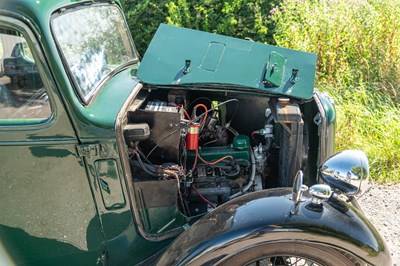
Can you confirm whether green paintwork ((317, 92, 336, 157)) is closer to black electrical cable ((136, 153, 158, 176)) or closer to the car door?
black electrical cable ((136, 153, 158, 176))

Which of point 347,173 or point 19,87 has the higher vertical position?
point 19,87

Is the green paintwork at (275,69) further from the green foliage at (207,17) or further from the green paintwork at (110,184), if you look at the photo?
the green foliage at (207,17)

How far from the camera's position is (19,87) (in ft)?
7.29

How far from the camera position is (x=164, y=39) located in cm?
289

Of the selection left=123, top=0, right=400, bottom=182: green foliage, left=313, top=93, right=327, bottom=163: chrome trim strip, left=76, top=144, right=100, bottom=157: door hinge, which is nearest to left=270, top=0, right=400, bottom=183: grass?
left=123, top=0, right=400, bottom=182: green foliage

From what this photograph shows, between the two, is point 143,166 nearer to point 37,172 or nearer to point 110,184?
point 110,184

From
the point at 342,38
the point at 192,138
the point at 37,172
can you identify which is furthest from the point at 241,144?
the point at 342,38

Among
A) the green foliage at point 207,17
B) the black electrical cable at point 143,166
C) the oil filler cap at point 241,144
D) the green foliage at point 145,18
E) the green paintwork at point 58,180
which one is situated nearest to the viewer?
the green paintwork at point 58,180

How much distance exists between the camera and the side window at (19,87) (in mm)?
2168

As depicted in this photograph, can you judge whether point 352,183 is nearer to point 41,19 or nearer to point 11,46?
point 41,19

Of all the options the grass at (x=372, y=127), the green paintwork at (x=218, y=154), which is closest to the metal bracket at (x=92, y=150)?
the green paintwork at (x=218, y=154)

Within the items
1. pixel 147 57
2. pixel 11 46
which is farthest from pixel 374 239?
pixel 11 46

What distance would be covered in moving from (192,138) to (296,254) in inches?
36.4

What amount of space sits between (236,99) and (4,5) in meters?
1.51
